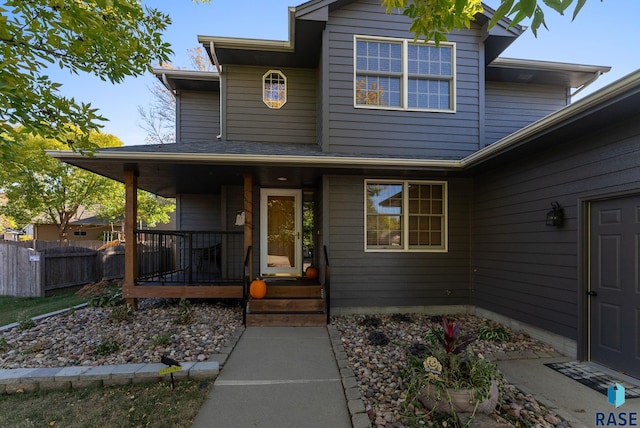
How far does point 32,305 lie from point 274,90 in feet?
23.2

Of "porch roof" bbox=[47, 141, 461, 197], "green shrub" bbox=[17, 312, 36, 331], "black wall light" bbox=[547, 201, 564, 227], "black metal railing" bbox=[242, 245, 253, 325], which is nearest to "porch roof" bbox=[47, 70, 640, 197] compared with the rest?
"porch roof" bbox=[47, 141, 461, 197]

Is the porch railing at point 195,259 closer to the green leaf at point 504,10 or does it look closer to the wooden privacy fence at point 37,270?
the wooden privacy fence at point 37,270

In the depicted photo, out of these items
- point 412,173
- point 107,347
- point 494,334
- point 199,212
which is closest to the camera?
point 107,347

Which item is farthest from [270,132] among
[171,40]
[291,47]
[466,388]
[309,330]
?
[466,388]

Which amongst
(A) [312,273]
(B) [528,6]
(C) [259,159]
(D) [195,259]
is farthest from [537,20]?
(D) [195,259]

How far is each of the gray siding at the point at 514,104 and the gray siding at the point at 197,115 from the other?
6.76m

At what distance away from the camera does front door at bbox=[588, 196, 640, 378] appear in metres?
3.28

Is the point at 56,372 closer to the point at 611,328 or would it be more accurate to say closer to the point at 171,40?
the point at 171,40

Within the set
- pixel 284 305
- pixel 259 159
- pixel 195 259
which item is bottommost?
pixel 284 305

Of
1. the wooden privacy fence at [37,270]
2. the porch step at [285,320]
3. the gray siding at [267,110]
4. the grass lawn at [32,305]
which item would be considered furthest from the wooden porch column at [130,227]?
the wooden privacy fence at [37,270]

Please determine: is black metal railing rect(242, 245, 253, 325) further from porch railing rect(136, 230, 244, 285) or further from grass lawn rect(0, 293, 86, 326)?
grass lawn rect(0, 293, 86, 326)

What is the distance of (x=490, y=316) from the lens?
18.0 ft

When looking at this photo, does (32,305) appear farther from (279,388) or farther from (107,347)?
(279,388)

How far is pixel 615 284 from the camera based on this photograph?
3479 mm
